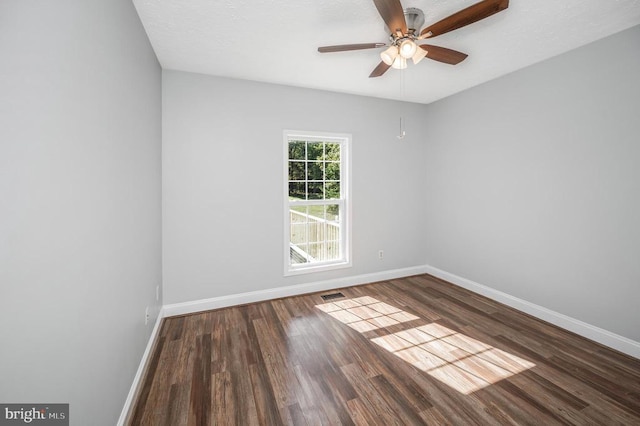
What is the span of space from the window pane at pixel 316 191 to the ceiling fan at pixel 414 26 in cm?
187

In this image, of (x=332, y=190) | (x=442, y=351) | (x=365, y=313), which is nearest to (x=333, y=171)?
(x=332, y=190)

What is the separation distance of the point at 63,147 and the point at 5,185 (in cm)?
33

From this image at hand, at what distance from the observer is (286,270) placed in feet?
11.4

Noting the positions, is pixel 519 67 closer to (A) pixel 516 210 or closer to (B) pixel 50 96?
(A) pixel 516 210

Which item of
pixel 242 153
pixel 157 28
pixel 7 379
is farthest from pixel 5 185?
pixel 242 153

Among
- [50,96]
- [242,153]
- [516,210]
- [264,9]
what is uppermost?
[264,9]

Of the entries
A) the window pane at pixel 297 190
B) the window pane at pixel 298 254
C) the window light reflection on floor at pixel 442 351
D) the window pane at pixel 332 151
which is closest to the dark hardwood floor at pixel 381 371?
the window light reflection on floor at pixel 442 351

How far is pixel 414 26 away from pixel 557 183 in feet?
7.11

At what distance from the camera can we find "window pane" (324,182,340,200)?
381 cm

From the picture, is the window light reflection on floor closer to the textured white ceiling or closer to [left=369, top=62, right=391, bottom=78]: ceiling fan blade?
[left=369, top=62, right=391, bottom=78]: ceiling fan blade

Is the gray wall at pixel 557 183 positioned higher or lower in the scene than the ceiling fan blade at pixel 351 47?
lower

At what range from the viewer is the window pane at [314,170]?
12.0 feet

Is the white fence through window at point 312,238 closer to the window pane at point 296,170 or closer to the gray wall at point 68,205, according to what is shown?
the window pane at point 296,170

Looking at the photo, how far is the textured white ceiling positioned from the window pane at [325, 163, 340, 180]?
1.11 metres
